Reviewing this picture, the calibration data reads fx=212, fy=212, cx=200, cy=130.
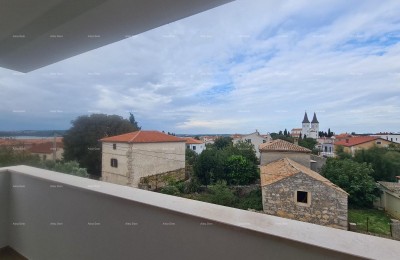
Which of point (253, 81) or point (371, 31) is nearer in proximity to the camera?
point (371, 31)

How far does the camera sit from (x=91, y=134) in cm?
157

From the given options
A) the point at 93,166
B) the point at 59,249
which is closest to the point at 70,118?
the point at 93,166

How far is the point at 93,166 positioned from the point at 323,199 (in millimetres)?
1480

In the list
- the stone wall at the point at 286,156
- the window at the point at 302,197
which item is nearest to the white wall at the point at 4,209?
the stone wall at the point at 286,156

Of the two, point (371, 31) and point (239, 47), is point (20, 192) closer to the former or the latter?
point (239, 47)

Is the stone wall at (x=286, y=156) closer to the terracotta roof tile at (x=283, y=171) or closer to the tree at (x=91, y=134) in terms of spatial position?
the terracotta roof tile at (x=283, y=171)

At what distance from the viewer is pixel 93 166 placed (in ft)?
5.19

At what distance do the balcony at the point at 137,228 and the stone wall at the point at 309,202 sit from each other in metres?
0.04

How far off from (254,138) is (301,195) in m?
0.34

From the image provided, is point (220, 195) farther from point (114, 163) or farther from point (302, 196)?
point (114, 163)

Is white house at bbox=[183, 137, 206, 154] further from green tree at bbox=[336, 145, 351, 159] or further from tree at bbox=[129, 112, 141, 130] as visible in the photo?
green tree at bbox=[336, 145, 351, 159]

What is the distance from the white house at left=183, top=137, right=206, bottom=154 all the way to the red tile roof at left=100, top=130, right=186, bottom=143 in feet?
0.13

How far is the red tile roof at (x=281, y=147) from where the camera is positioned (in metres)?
0.92

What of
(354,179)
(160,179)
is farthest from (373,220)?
(160,179)
